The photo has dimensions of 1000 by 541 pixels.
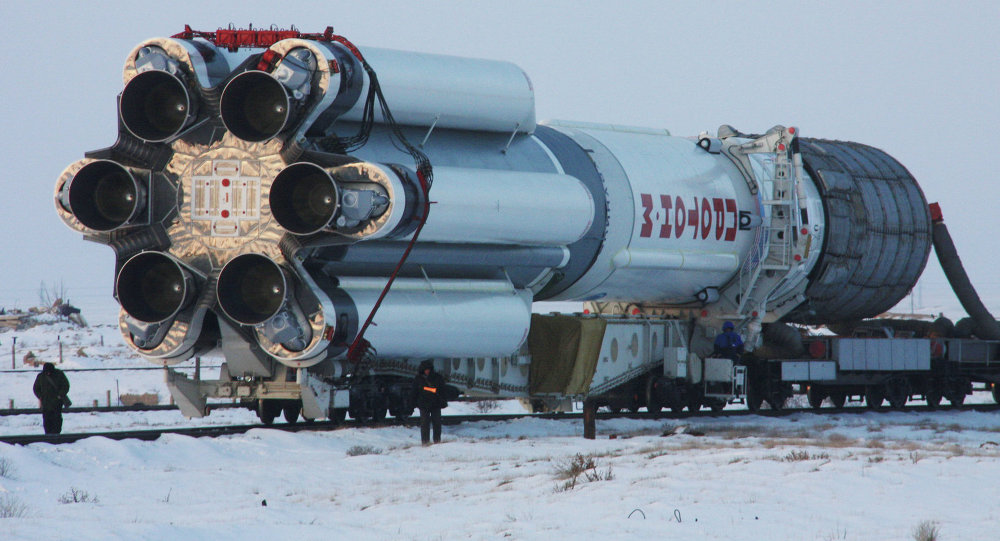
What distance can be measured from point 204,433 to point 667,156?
10.3 metres

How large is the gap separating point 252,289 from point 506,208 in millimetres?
4014

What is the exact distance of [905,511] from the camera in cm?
1070

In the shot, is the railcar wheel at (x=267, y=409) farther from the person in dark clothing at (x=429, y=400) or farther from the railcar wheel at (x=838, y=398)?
Answer: the railcar wheel at (x=838, y=398)

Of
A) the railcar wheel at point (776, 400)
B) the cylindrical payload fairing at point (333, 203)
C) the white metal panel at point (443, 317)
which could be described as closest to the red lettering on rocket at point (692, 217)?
the cylindrical payload fairing at point (333, 203)

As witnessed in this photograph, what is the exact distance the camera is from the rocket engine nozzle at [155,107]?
17.7 meters

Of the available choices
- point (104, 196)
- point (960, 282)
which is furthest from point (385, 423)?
point (960, 282)

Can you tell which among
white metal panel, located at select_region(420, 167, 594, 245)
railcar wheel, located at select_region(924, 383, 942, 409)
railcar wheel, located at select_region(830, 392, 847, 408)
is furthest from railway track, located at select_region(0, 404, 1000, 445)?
white metal panel, located at select_region(420, 167, 594, 245)

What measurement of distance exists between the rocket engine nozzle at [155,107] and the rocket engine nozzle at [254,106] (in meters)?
0.67

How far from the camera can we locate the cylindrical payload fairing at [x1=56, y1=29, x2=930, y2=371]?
56.4ft

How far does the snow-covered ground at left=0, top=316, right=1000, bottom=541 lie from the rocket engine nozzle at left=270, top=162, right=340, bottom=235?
10.1 feet

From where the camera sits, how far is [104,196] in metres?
18.1

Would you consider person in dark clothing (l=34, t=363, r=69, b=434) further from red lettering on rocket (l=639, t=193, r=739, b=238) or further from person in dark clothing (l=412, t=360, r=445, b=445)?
red lettering on rocket (l=639, t=193, r=739, b=238)

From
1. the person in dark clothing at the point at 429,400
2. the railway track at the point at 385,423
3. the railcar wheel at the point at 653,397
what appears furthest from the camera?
the railcar wheel at the point at 653,397

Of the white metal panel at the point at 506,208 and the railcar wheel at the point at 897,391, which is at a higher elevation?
the white metal panel at the point at 506,208
